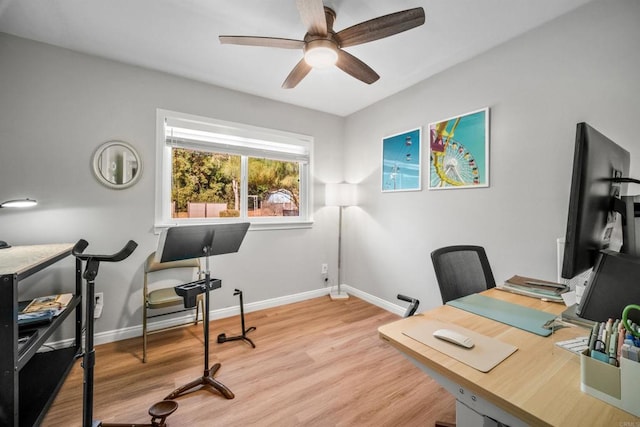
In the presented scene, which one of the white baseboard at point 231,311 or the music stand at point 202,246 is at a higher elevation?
the music stand at point 202,246

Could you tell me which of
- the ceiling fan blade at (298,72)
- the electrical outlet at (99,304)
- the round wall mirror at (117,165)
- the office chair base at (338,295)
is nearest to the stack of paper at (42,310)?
the electrical outlet at (99,304)

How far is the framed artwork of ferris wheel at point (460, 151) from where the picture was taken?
2291mm

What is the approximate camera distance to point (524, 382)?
2.34 feet

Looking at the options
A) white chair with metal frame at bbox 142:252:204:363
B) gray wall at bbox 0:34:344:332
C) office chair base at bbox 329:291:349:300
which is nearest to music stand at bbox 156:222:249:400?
white chair with metal frame at bbox 142:252:204:363

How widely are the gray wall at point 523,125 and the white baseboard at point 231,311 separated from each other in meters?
0.32

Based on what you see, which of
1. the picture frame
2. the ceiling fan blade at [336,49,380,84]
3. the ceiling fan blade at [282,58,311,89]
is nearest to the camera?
the ceiling fan blade at [336,49,380,84]

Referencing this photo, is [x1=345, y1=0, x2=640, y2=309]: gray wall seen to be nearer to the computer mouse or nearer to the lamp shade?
the lamp shade

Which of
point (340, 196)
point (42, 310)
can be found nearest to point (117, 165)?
point (42, 310)

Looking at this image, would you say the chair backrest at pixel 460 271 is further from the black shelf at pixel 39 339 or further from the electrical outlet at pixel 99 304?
the electrical outlet at pixel 99 304

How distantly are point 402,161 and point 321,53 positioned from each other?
5.31 feet

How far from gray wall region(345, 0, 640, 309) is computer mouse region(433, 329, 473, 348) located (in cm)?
154

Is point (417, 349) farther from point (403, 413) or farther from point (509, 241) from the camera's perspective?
point (509, 241)

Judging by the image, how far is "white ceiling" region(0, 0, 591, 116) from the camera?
1.77 m

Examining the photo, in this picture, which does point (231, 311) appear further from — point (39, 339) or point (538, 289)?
point (538, 289)
